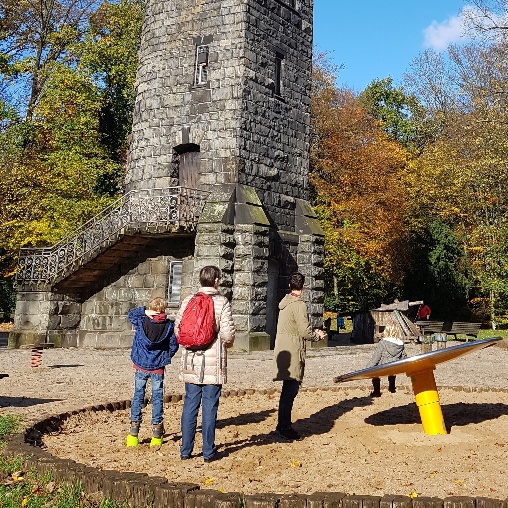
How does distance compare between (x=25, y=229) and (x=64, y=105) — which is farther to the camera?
(x=64, y=105)

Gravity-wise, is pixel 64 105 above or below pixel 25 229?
above

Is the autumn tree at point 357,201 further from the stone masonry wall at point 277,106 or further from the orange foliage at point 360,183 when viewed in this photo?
the stone masonry wall at point 277,106

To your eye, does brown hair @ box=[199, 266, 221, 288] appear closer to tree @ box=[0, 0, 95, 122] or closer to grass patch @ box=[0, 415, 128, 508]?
grass patch @ box=[0, 415, 128, 508]

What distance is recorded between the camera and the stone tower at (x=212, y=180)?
1670 centimetres

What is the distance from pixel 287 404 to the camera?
650cm

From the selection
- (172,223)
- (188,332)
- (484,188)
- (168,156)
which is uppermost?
(484,188)

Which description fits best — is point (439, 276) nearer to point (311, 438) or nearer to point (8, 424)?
point (311, 438)

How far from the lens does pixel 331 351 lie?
59.1ft

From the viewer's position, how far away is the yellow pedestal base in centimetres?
642

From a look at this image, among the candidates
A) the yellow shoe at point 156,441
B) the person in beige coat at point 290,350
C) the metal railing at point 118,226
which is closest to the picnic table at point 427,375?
the person in beige coat at point 290,350

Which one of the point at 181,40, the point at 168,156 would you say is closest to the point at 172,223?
the point at 168,156

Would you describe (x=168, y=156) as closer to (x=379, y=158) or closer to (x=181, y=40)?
(x=181, y=40)

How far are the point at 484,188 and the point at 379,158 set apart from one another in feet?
18.0

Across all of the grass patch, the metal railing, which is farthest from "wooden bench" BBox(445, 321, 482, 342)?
the grass patch
